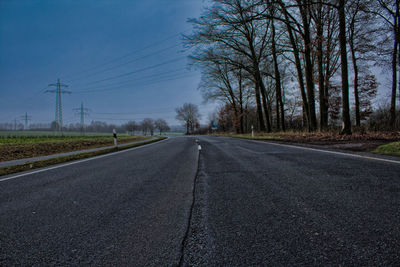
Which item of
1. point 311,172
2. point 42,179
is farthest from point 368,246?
point 42,179

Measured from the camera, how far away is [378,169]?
3.30 m

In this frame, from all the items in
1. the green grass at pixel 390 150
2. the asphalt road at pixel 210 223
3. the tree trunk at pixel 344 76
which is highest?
the tree trunk at pixel 344 76

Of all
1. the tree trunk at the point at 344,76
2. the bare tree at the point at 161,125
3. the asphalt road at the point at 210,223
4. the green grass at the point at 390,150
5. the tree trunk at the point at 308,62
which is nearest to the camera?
the asphalt road at the point at 210,223

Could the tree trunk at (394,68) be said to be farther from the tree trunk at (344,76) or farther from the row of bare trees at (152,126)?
the row of bare trees at (152,126)

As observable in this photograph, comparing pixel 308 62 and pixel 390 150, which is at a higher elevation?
pixel 308 62

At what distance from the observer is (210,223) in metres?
1.63

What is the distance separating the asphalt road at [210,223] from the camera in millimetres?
1192

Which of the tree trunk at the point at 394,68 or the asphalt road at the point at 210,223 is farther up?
the tree trunk at the point at 394,68

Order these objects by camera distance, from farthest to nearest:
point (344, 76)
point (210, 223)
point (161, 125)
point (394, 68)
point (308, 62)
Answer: point (161, 125)
point (394, 68)
point (308, 62)
point (344, 76)
point (210, 223)

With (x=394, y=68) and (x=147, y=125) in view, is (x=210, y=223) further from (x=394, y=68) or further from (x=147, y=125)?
(x=147, y=125)

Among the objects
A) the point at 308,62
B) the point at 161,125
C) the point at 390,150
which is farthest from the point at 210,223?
the point at 161,125

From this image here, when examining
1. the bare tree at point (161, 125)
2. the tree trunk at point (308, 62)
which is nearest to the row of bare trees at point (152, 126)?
the bare tree at point (161, 125)

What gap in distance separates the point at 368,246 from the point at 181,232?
1.28m

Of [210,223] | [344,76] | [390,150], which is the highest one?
[344,76]
